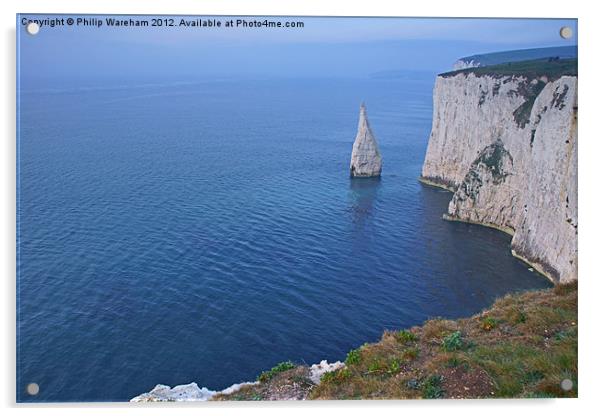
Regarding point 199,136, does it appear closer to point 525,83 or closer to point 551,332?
point 525,83

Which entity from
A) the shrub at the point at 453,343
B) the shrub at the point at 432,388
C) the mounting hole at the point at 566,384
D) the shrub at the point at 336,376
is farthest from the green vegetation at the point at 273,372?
the mounting hole at the point at 566,384

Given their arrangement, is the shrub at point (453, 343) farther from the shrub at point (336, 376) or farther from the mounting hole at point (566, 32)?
the mounting hole at point (566, 32)

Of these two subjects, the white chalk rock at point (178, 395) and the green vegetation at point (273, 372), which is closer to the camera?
the white chalk rock at point (178, 395)

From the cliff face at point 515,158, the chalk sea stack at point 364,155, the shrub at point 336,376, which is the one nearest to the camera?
the shrub at point 336,376

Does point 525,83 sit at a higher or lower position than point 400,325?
higher

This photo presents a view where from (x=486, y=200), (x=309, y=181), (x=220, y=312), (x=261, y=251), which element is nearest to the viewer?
(x=220, y=312)

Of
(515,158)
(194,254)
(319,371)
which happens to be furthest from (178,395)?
(515,158)

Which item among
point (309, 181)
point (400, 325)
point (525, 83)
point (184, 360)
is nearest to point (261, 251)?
point (400, 325)
